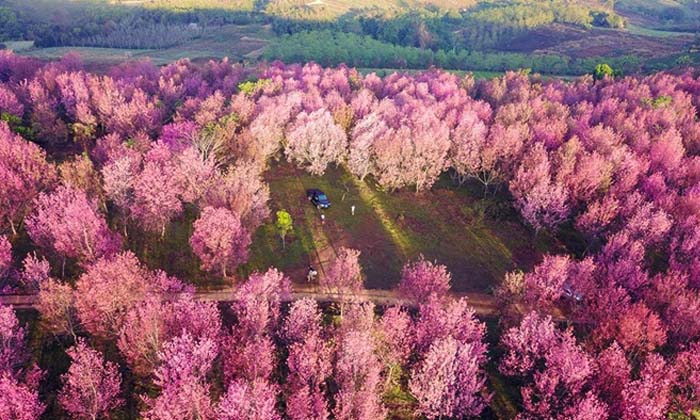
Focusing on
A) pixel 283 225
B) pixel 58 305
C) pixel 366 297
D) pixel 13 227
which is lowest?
pixel 366 297

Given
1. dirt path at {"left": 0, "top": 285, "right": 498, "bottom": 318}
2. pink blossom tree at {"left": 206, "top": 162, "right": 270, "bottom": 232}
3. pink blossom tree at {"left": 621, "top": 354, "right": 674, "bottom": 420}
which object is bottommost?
dirt path at {"left": 0, "top": 285, "right": 498, "bottom": 318}

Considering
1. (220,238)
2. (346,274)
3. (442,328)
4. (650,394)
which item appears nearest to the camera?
(650,394)

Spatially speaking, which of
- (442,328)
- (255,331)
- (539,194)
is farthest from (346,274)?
(539,194)

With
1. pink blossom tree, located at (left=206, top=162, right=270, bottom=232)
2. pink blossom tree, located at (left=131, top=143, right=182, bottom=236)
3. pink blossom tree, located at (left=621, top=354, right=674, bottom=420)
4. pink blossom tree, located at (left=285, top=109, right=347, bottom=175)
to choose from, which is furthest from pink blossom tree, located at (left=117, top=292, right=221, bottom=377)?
pink blossom tree, located at (left=285, top=109, right=347, bottom=175)

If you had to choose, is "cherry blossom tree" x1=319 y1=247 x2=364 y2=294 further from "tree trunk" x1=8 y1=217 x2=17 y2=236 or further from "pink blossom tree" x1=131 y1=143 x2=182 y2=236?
"tree trunk" x1=8 y1=217 x2=17 y2=236

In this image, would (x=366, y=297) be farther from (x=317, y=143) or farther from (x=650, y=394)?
(x=317, y=143)

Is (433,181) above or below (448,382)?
above
